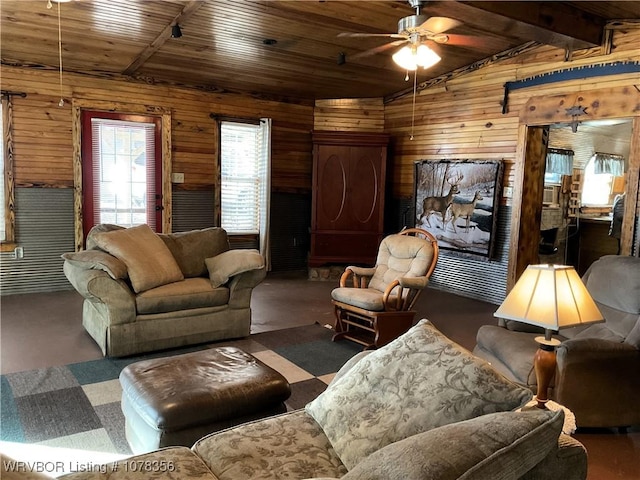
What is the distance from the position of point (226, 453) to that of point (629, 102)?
188 inches

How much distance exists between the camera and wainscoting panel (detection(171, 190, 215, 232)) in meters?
6.59

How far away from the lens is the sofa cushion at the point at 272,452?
1521mm

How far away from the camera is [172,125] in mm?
6449

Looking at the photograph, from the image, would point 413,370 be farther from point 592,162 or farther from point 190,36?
point 592,162

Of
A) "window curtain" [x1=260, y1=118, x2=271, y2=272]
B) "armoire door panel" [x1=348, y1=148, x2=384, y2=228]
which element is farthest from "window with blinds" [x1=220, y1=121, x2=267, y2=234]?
"armoire door panel" [x1=348, y1=148, x2=384, y2=228]

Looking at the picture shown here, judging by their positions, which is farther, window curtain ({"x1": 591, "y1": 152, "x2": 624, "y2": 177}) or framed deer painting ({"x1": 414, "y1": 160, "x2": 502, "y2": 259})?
window curtain ({"x1": 591, "y1": 152, "x2": 624, "y2": 177})

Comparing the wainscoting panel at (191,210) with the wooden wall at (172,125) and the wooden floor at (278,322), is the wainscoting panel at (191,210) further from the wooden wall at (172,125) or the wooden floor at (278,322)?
the wooden floor at (278,322)

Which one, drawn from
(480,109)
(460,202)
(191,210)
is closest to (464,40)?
(480,109)

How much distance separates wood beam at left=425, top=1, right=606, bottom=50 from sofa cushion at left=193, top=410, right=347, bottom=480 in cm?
317

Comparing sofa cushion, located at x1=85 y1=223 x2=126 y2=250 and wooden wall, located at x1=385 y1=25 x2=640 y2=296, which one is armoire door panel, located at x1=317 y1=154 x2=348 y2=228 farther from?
sofa cushion, located at x1=85 y1=223 x2=126 y2=250

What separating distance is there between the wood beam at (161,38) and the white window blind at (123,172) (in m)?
0.72

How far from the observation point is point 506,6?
3.89 m

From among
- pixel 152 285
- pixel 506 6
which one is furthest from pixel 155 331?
pixel 506 6

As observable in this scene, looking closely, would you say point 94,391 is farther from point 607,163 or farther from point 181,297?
point 607,163
